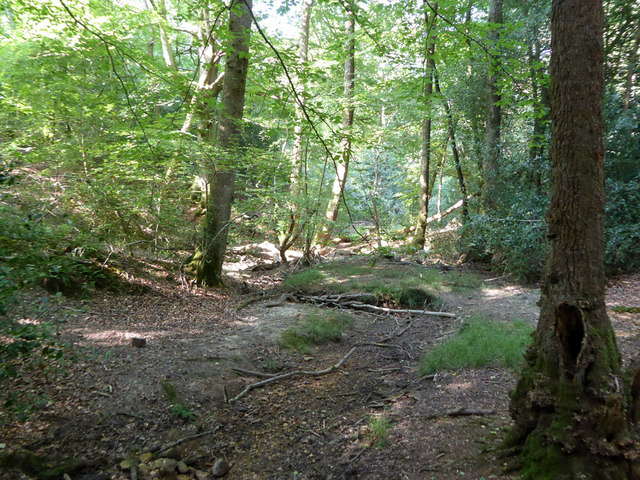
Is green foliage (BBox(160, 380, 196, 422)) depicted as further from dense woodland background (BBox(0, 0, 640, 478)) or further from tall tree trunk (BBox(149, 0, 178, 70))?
tall tree trunk (BBox(149, 0, 178, 70))

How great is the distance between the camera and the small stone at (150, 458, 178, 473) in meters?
3.06

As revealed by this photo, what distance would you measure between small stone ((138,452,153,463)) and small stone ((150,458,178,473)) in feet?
0.20

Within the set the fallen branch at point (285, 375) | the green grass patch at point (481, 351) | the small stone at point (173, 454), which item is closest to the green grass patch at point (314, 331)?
the fallen branch at point (285, 375)

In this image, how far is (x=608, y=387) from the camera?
223 centimetres

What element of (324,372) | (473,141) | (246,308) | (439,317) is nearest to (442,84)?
(473,141)

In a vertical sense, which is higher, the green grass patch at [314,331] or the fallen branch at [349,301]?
the fallen branch at [349,301]

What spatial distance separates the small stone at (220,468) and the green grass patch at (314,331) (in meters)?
2.65

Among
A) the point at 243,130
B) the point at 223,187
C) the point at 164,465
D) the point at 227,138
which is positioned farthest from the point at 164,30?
the point at 164,465

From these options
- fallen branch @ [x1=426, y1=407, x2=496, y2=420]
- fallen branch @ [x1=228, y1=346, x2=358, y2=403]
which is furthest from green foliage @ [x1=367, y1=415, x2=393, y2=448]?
fallen branch @ [x1=228, y1=346, x2=358, y2=403]

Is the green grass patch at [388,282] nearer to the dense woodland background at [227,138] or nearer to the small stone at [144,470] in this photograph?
the dense woodland background at [227,138]

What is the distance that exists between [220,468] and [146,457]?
63 centimetres

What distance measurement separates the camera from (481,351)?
480 centimetres

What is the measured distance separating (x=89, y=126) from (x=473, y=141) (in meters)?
10.8

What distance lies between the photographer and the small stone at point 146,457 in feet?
10.3
